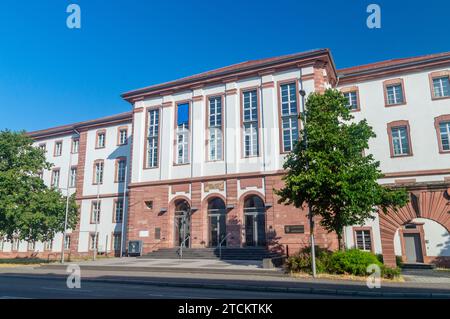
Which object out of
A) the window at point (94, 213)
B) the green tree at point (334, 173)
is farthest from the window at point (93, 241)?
the green tree at point (334, 173)

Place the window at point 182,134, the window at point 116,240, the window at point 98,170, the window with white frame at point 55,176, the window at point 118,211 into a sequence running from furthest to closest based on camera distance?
1. the window with white frame at point 55,176
2. the window at point 98,170
3. the window at point 118,211
4. the window at point 116,240
5. the window at point 182,134

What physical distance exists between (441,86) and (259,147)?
1424cm

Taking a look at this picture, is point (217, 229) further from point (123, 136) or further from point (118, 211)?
point (123, 136)

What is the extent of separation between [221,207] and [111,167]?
1443 centimetres

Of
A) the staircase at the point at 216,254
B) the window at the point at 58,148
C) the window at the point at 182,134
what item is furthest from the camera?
the window at the point at 58,148

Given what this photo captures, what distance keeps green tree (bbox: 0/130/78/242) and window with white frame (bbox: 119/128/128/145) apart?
7.56 metres

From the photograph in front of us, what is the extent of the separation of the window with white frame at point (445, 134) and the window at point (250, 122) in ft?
43.4

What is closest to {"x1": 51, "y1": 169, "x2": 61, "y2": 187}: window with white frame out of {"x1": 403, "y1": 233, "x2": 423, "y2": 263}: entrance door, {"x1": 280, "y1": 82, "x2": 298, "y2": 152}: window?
{"x1": 280, "y1": 82, "x2": 298, "y2": 152}: window

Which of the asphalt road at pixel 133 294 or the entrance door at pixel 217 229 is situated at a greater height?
the entrance door at pixel 217 229

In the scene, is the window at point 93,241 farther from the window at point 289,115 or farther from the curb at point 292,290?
the window at point 289,115

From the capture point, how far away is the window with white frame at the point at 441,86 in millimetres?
26219

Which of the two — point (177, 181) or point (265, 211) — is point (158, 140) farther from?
point (265, 211)

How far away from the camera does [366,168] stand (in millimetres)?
16859
